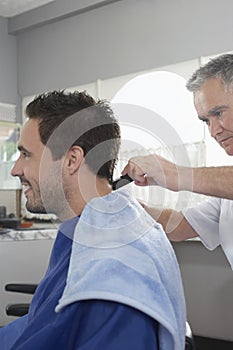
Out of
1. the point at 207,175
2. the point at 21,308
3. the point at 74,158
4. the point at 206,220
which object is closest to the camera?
the point at 74,158

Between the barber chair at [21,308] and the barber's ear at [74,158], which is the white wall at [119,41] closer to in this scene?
the barber chair at [21,308]

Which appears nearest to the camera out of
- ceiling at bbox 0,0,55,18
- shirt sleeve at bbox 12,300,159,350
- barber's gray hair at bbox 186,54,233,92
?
shirt sleeve at bbox 12,300,159,350

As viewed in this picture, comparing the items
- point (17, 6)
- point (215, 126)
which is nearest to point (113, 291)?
point (215, 126)

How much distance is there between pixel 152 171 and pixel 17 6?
11.1 feet

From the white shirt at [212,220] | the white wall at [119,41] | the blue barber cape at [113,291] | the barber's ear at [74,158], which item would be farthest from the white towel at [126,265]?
the white wall at [119,41]

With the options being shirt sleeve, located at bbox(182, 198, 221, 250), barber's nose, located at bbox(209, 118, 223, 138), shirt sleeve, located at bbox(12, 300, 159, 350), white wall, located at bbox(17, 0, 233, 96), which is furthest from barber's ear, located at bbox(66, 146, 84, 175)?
white wall, located at bbox(17, 0, 233, 96)

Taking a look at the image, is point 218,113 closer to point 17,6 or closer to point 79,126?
point 79,126

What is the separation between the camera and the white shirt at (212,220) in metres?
1.98

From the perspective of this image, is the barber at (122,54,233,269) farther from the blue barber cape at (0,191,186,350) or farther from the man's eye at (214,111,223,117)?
the blue barber cape at (0,191,186,350)

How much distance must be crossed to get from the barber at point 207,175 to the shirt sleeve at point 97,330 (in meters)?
0.40

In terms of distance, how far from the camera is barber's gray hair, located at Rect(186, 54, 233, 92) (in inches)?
68.6

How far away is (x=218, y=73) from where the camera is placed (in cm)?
177

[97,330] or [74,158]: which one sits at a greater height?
[74,158]

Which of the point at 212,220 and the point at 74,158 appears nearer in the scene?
the point at 74,158
